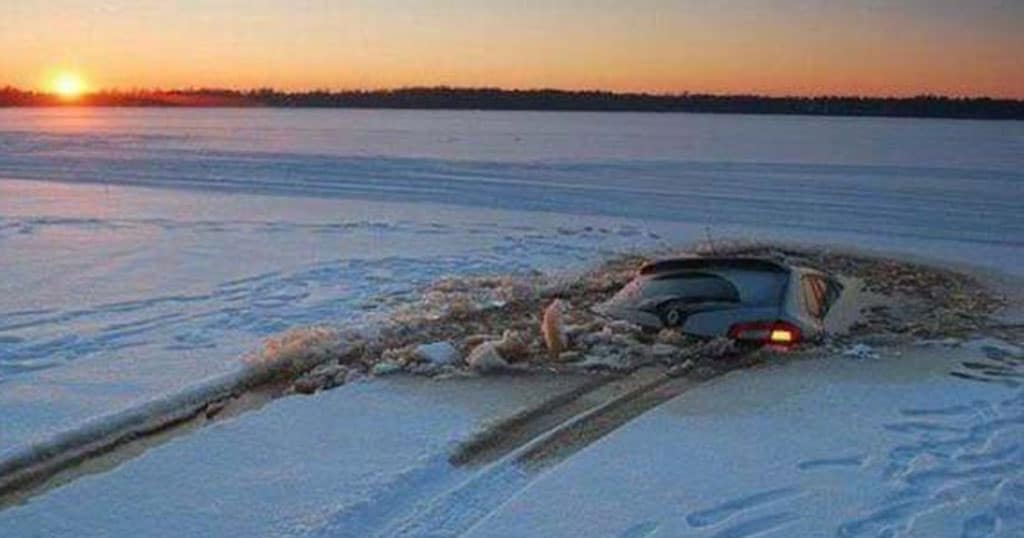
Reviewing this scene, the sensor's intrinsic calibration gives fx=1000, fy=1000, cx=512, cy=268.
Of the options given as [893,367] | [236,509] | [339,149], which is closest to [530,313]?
[893,367]

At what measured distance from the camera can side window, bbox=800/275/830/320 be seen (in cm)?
984

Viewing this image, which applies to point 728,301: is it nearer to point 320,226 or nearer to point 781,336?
point 781,336

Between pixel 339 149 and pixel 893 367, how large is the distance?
35.7 metres

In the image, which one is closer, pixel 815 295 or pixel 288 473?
pixel 288 473

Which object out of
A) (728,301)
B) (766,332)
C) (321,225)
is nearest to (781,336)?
(766,332)

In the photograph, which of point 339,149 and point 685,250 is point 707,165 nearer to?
point 339,149

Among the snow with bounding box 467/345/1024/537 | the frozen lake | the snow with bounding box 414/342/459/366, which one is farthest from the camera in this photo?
the frozen lake

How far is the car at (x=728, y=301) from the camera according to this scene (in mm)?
9180

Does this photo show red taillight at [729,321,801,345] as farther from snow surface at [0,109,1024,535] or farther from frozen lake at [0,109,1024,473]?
frozen lake at [0,109,1024,473]

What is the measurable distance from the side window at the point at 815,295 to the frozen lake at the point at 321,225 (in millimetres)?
4660

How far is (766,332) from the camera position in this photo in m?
9.14

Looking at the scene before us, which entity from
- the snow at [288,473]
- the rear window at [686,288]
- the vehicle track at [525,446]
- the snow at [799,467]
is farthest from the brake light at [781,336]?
the snow at [288,473]

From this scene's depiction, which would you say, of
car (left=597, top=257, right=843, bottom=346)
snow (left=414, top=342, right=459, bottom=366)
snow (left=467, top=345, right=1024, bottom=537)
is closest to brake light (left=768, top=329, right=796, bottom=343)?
car (left=597, top=257, right=843, bottom=346)

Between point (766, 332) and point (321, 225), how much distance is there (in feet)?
37.6
